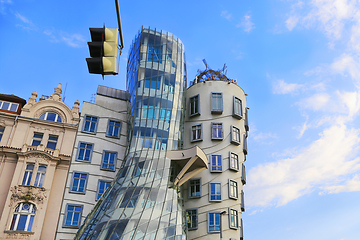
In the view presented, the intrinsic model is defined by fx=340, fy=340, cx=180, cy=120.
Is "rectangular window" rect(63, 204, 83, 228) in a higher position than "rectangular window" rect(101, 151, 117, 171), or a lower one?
lower

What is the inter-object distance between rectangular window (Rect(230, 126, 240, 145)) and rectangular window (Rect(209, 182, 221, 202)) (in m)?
4.33

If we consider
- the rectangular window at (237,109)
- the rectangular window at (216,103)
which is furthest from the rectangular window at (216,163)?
the rectangular window at (237,109)

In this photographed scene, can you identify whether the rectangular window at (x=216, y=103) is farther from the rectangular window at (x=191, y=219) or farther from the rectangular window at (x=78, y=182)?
the rectangular window at (x=78, y=182)

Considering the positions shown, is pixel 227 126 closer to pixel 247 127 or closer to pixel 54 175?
pixel 247 127

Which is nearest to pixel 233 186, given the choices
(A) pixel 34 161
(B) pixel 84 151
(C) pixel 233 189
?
(C) pixel 233 189

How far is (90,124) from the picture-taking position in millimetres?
31484

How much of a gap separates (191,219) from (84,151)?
1098 cm

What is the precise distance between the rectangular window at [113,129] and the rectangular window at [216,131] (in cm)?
888

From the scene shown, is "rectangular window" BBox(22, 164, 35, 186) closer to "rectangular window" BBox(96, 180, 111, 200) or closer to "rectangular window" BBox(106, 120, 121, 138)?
"rectangular window" BBox(96, 180, 111, 200)

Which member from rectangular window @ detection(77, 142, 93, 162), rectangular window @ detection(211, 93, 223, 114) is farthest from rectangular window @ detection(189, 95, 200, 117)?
rectangular window @ detection(77, 142, 93, 162)

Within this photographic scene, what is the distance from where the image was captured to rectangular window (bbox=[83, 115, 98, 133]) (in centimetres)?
3114

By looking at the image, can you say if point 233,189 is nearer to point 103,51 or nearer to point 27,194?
point 27,194

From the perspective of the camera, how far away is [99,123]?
104 ft

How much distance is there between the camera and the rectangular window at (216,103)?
31.8 metres
